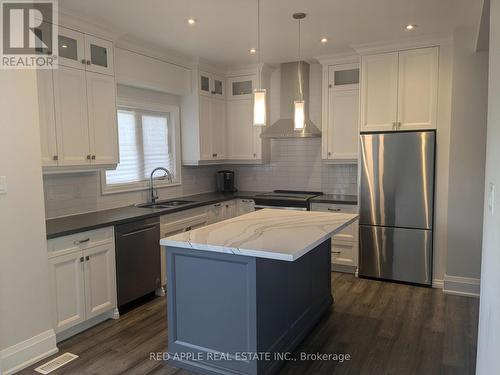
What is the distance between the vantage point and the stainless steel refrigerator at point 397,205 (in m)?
4.00

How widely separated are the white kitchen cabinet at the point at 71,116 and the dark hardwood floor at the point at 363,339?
4.75ft

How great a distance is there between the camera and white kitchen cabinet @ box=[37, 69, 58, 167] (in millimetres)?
2959

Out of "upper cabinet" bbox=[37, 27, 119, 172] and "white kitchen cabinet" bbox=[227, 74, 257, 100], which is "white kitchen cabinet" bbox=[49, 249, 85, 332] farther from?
"white kitchen cabinet" bbox=[227, 74, 257, 100]

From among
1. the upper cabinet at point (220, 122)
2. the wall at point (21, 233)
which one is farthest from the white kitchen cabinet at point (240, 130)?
the wall at point (21, 233)

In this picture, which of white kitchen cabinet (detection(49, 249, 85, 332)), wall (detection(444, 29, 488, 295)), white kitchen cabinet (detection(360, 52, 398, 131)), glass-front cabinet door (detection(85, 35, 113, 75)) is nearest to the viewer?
white kitchen cabinet (detection(49, 249, 85, 332))

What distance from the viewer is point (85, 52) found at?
3311 mm

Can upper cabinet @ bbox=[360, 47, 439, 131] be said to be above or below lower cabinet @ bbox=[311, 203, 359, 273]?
above

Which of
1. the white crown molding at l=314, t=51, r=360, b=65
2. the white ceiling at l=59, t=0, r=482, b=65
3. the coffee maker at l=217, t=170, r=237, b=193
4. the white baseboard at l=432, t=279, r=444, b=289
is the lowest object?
the white baseboard at l=432, t=279, r=444, b=289

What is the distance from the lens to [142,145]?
4.50m

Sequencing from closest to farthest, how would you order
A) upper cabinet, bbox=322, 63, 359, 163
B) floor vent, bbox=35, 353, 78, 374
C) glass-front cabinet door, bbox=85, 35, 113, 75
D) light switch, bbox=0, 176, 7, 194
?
light switch, bbox=0, 176, 7, 194 < floor vent, bbox=35, 353, 78, 374 < glass-front cabinet door, bbox=85, 35, 113, 75 < upper cabinet, bbox=322, 63, 359, 163

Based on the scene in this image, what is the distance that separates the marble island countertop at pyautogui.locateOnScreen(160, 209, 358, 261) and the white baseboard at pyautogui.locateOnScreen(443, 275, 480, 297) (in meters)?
1.54

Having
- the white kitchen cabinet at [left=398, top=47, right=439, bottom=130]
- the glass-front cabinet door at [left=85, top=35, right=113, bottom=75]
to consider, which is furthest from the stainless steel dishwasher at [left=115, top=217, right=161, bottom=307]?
→ the white kitchen cabinet at [left=398, top=47, right=439, bottom=130]

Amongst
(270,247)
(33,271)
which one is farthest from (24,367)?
(270,247)

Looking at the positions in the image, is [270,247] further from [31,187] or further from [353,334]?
[31,187]
